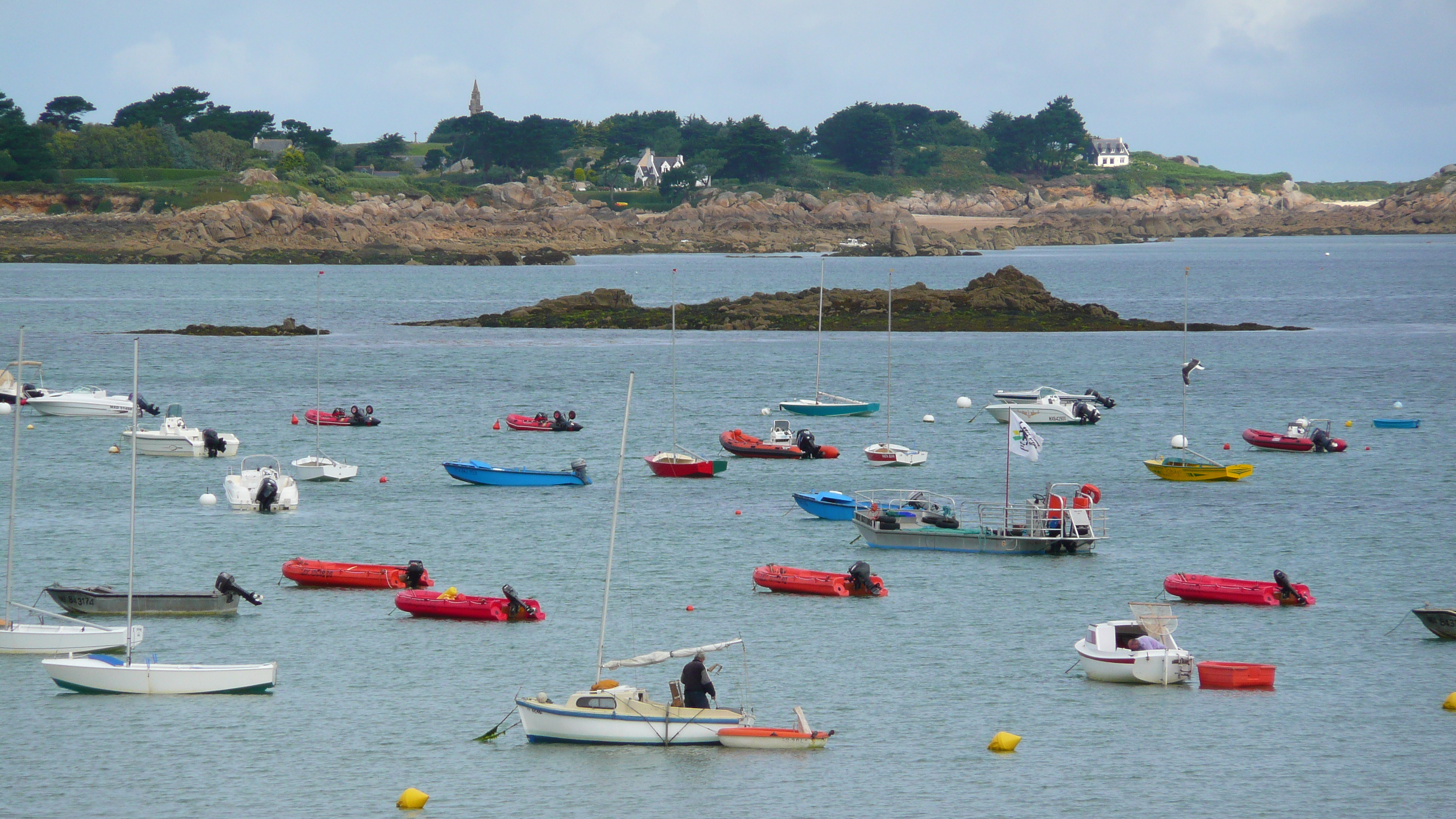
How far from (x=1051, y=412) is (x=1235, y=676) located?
50201 millimetres

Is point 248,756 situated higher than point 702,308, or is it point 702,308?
point 702,308

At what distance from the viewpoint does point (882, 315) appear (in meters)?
143

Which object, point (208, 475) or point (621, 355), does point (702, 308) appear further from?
point (208, 475)

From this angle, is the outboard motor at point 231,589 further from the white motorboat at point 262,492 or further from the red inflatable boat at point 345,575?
the white motorboat at point 262,492

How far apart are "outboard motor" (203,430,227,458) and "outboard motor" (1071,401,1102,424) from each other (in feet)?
154

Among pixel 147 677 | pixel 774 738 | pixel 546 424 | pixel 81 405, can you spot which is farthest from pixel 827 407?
pixel 147 677

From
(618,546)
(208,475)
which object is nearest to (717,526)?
(618,546)

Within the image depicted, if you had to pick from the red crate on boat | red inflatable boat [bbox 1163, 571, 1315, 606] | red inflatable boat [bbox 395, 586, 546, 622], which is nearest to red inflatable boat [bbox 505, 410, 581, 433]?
red inflatable boat [bbox 395, 586, 546, 622]

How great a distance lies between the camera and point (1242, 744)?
110 ft

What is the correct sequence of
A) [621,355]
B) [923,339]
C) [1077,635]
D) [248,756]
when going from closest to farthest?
[248,756] < [1077,635] < [621,355] < [923,339]

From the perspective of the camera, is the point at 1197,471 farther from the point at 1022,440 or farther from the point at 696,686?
the point at 696,686

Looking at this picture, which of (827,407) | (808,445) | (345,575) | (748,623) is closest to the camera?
(748,623)

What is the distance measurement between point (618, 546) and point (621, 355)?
72732 mm

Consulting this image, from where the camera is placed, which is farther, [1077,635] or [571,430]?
[571,430]
